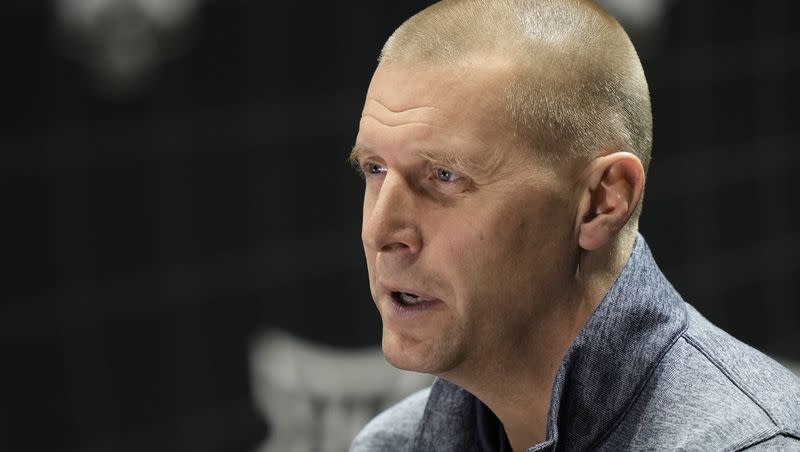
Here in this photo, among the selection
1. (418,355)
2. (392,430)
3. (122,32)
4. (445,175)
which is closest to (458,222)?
(445,175)

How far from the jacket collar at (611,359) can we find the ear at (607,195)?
2.4 inches

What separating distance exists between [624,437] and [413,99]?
465 millimetres

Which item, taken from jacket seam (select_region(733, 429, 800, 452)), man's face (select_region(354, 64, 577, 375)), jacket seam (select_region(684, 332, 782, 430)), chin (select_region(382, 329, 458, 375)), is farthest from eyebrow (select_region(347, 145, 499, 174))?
jacket seam (select_region(733, 429, 800, 452))

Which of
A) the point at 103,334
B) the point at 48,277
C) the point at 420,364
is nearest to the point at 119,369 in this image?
the point at 103,334

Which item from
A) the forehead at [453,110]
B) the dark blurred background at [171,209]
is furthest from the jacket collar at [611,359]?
the dark blurred background at [171,209]

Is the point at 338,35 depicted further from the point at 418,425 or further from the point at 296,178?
the point at 418,425

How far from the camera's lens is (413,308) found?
1615 mm

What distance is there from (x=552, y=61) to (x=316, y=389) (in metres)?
2.09

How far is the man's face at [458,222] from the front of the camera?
1574mm

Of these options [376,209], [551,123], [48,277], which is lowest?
[48,277]

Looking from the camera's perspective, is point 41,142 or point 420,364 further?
point 41,142

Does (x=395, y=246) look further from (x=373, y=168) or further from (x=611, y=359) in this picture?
(x=611, y=359)

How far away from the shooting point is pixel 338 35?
3602 mm

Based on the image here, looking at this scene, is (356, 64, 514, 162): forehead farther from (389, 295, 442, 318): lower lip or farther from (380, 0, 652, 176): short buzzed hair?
(389, 295, 442, 318): lower lip
